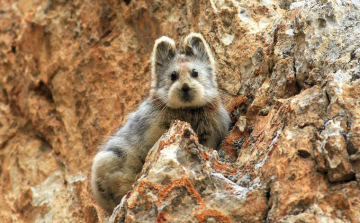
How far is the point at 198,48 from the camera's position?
8.78 meters

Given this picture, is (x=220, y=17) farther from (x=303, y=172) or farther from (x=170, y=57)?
(x=303, y=172)

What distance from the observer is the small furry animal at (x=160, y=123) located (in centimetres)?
794

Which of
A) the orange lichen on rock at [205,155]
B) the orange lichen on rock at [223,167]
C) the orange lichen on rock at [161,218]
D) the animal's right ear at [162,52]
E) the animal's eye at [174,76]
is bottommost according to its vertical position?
the orange lichen on rock at [161,218]

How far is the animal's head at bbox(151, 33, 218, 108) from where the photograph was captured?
26.2 feet

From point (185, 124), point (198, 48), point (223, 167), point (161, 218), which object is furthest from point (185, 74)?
point (161, 218)

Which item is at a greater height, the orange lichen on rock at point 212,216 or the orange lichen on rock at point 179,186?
the orange lichen on rock at point 179,186

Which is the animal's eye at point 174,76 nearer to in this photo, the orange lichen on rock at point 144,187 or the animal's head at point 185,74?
the animal's head at point 185,74

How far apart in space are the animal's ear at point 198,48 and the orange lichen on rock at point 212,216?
149 inches

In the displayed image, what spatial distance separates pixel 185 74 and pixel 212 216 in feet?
10.7

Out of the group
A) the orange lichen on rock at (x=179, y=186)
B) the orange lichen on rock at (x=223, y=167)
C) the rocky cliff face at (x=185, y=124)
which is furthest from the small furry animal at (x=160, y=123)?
the orange lichen on rock at (x=179, y=186)

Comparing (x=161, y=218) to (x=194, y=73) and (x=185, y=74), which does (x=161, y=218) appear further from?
(x=194, y=73)

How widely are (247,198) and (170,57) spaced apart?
3887 mm

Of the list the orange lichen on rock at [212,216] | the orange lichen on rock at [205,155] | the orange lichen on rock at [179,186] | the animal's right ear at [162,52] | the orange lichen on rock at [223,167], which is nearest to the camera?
the orange lichen on rock at [212,216]

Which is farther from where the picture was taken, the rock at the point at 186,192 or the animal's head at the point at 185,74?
the animal's head at the point at 185,74
